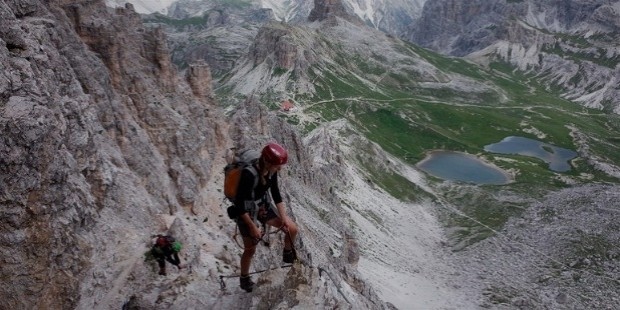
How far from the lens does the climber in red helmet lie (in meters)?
13.0

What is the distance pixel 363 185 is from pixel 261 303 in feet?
306

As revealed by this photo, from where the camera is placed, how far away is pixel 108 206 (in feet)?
84.2

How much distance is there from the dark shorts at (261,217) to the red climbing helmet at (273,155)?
1.89m

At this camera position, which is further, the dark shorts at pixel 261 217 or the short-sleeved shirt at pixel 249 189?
the dark shorts at pixel 261 217

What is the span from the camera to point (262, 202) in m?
14.2

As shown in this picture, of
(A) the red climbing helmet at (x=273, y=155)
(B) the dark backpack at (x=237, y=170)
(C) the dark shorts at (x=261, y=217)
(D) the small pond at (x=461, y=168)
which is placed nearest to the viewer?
(A) the red climbing helmet at (x=273, y=155)

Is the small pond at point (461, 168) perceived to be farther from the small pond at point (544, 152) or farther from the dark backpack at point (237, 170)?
the dark backpack at point (237, 170)

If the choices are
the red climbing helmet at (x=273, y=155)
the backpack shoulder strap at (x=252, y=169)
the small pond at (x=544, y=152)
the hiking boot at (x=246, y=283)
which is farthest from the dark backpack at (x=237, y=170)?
the small pond at (x=544, y=152)

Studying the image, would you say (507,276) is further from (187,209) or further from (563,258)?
(187,209)

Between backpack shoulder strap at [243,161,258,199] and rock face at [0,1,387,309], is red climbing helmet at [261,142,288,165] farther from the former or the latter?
rock face at [0,1,387,309]

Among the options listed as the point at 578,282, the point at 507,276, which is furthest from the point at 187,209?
the point at 578,282

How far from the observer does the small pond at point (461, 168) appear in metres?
151

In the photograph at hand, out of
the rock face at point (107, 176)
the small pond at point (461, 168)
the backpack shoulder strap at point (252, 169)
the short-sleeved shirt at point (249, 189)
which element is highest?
the backpack shoulder strap at point (252, 169)

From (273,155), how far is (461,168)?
159725 millimetres
